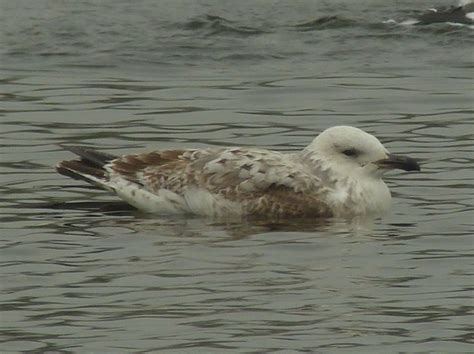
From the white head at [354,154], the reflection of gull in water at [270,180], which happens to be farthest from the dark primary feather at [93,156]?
the white head at [354,154]

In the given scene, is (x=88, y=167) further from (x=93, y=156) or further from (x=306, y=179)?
(x=306, y=179)

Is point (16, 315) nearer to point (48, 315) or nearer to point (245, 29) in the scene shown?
point (48, 315)

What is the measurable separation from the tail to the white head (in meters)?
1.66

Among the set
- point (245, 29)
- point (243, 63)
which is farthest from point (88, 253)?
point (245, 29)

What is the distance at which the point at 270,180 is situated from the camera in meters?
15.4

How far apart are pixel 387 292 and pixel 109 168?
3.77 meters

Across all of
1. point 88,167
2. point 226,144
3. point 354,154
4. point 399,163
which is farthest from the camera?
point 226,144

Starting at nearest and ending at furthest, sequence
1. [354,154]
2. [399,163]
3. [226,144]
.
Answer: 1. [399,163]
2. [354,154]
3. [226,144]

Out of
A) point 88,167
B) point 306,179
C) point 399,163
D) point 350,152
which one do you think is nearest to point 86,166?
point 88,167

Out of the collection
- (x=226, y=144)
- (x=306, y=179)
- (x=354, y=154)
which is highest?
(x=354, y=154)

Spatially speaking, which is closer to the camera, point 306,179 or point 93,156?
point 306,179

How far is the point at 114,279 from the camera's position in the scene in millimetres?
13289

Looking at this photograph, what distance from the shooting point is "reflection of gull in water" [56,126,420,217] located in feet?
50.6

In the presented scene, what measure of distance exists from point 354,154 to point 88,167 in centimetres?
216
